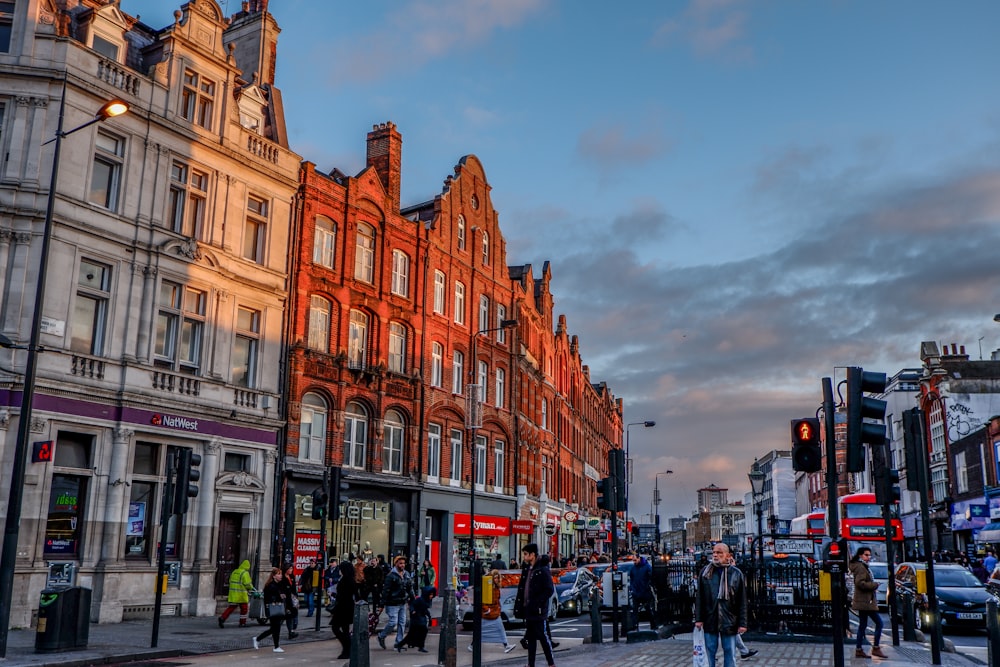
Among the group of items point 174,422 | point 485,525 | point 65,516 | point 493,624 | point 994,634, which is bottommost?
point 493,624

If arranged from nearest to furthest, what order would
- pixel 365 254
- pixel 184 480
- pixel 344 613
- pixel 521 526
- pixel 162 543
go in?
pixel 344 613, pixel 162 543, pixel 184 480, pixel 365 254, pixel 521 526

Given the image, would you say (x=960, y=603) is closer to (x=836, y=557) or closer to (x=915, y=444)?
(x=915, y=444)

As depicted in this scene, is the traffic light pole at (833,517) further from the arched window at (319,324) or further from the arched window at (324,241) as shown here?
the arched window at (324,241)

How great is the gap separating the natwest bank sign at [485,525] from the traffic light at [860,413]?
90.4ft

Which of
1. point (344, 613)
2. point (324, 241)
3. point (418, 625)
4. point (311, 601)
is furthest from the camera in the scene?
point (324, 241)

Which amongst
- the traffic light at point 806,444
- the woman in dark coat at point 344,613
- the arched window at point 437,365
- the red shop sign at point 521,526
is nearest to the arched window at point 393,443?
the arched window at point 437,365

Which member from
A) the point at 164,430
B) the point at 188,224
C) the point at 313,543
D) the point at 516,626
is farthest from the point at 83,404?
the point at 516,626

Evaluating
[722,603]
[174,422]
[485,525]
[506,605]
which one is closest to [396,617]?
[506,605]

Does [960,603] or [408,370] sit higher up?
[408,370]

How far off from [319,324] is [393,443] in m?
5.70

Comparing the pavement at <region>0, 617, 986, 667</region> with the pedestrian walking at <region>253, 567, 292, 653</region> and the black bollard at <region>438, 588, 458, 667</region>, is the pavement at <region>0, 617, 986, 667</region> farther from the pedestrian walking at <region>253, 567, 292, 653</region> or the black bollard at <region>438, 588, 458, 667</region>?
the black bollard at <region>438, 588, 458, 667</region>

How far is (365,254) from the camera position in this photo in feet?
109

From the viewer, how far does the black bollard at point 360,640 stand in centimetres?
1008

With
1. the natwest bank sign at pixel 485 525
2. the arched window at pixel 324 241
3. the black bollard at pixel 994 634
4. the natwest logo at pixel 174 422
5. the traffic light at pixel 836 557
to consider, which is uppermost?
the arched window at pixel 324 241
